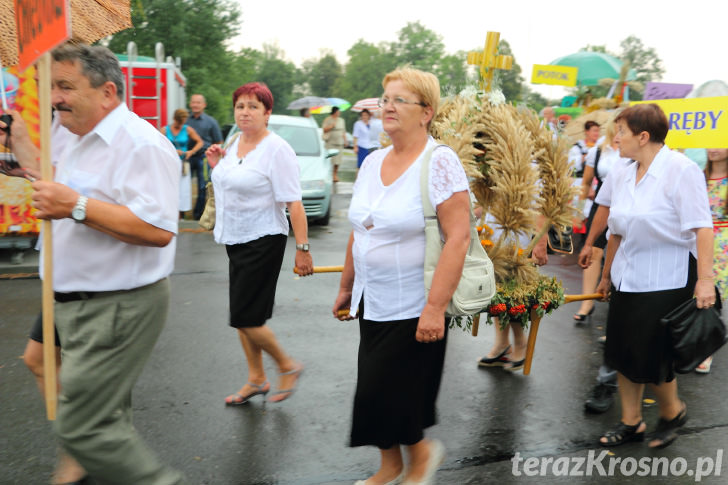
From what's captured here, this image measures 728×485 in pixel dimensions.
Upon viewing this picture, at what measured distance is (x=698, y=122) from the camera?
15.6ft

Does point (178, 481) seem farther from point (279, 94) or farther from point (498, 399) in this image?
point (279, 94)

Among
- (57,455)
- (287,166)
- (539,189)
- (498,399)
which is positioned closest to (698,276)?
(539,189)

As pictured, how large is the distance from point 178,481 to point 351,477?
3.56ft

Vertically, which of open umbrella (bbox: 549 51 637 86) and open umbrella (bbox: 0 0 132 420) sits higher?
open umbrella (bbox: 549 51 637 86)

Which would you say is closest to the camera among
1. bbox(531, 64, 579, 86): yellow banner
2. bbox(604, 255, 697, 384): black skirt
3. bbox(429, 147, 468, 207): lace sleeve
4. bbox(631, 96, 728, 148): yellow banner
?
bbox(429, 147, 468, 207): lace sleeve

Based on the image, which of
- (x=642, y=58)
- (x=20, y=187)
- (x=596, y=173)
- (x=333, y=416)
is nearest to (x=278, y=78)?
(x=642, y=58)

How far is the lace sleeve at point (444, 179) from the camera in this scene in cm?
274

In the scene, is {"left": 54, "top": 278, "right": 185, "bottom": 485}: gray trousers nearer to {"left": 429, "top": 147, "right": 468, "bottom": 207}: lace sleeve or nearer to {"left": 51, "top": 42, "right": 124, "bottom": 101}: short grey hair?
{"left": 51, "top": 42, "right": 124, "bottom": 101}: short grey hair

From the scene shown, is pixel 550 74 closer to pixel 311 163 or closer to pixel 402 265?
pixel 311 163

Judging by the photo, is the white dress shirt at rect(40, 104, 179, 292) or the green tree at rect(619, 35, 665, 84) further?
the green tree at rect(619, 35, 665, 84)

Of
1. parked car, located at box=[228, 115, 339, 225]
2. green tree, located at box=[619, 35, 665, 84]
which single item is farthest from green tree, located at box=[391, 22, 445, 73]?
parked car, located at box=[228, 115, 339, 225]

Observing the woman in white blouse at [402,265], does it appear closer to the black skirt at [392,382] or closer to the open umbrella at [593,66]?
the black skirt at [392,382]

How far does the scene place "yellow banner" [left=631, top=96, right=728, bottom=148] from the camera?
15.1ft

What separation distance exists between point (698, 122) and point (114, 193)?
13.2 feet
